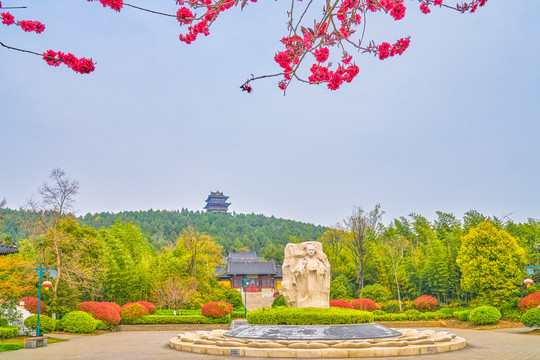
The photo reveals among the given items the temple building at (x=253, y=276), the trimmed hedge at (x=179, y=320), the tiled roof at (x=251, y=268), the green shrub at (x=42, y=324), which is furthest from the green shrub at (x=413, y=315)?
the tiled roof at (x=251, y=268)

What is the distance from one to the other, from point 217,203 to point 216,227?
1887 cm

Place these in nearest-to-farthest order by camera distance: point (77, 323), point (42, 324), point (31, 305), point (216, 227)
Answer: point (42, 324)
point (77, 323)
point (31, 305)
point (216, 227)

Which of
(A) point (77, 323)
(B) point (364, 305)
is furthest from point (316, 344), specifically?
(B) point (364, 305)

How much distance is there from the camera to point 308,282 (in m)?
14.8

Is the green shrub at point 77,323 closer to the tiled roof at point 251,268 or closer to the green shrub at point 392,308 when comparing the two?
the green shrub at point 392,308

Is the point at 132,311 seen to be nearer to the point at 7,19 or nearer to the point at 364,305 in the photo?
the point at 364,305

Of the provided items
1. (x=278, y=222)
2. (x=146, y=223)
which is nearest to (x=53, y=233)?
(x=146, y=223)

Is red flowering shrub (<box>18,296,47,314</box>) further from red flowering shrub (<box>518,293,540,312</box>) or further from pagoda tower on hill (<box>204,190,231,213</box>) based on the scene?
pagoda tower on hill (<box>204,190,231,213</box>)

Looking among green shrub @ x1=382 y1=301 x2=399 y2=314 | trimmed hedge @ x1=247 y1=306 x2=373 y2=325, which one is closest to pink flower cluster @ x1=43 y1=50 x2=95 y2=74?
trimmed hedge @ x1=247 y1=306 x2=373 y2=325

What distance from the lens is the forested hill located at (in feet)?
228

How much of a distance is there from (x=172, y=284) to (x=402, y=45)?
2358cm

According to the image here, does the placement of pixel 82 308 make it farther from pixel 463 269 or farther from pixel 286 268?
pixel 463 269

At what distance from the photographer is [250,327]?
12969 millimetres

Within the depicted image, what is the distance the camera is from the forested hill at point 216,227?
69438mm
